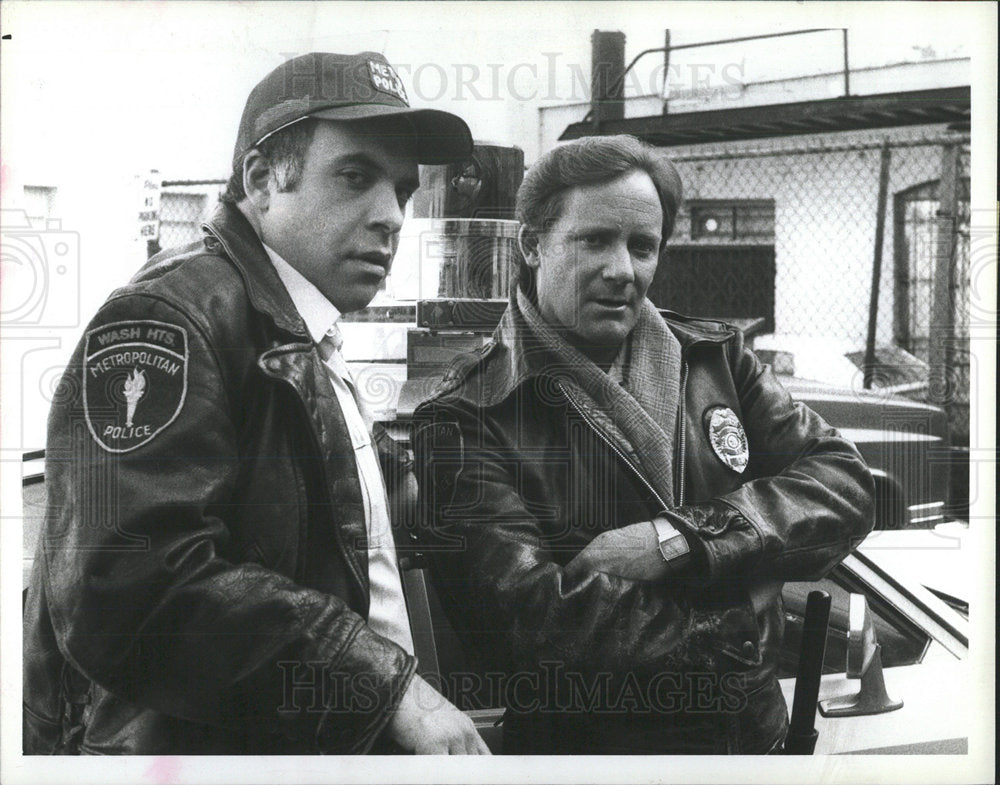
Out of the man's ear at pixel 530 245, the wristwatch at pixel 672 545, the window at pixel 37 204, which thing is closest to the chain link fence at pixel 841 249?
the man's ear at pixel 530 245

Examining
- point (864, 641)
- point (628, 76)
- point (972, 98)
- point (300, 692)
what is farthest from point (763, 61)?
point (300, 692)

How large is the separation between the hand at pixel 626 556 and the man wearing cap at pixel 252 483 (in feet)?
1.87

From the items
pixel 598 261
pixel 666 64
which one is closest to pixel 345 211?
pixel 598 261

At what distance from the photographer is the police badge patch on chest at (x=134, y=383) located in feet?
10.8

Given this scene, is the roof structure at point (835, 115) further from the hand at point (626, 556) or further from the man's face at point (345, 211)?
the hand at point (626, 556)

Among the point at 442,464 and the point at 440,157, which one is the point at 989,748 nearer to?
the point at 442,464

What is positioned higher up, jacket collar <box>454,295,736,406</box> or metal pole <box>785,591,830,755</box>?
jacket collar <box>454,295,736,406</box>

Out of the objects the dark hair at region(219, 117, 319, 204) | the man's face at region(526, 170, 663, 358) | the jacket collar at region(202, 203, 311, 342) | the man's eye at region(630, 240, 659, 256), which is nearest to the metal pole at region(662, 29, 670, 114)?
the man's face at region(526, 170, 663, 358)

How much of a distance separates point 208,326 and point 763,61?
1.88m

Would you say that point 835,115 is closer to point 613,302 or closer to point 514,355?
point 613,302

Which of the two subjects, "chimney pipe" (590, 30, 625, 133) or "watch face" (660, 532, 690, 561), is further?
"chimney pipe" (590, 30, 625, 133)

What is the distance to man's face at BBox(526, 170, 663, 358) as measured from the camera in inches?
138

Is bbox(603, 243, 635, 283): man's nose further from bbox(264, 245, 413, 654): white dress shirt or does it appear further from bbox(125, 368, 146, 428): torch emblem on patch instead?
bbox(125, 368, 146, 428): torch emblem on patch

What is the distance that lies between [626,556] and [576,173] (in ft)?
3.77
